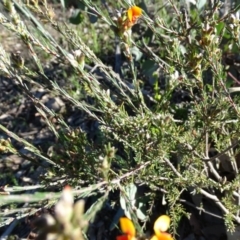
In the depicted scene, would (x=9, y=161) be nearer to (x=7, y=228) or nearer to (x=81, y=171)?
(x=7, y=228)

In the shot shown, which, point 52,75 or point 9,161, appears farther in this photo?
point 52,75

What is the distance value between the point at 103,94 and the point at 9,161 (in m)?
1.45

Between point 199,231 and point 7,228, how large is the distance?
1044 millimetres

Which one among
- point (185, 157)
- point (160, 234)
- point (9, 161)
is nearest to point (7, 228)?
point (9, 161)

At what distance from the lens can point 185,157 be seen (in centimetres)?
196

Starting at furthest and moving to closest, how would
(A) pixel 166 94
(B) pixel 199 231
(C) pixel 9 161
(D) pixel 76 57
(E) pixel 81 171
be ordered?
1. (C) pixel 9 161
2. (B) pixel 199 231
3. (E) pixel 81 171
4. (A) pixel 166 94
5. (D) pixel 76 57

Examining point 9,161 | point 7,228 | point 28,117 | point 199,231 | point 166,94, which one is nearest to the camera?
point 166,94

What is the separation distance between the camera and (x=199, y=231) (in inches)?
95.5

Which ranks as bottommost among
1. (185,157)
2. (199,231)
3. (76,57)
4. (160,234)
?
(199,231)

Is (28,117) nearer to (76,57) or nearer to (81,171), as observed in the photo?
(81,171)

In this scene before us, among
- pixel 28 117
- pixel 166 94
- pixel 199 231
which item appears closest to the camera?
pixel 166 94

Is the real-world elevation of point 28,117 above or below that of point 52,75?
below

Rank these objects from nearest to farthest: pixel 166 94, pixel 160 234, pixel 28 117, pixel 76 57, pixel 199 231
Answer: pixel 160 234 → pixel 76 57 → pixel 166 94 → pixel 199 231 → pixel 28 117

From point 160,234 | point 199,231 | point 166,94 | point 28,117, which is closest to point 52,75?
point 28,117
